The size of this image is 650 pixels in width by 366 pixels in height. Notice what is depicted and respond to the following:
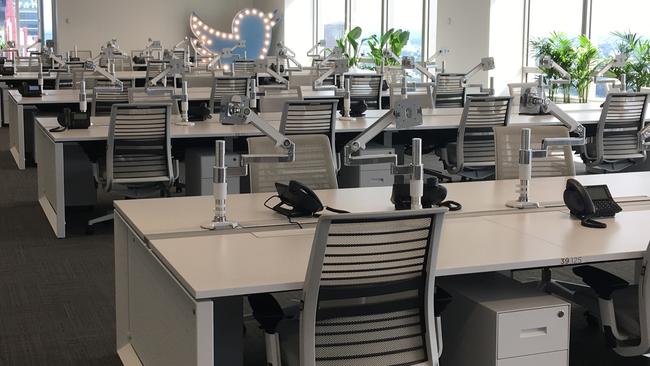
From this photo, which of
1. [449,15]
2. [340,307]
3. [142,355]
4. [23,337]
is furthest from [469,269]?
[449,15]

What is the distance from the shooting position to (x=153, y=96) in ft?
23.8

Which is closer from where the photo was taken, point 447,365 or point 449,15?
point 447,365

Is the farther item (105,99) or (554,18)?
(554,18)

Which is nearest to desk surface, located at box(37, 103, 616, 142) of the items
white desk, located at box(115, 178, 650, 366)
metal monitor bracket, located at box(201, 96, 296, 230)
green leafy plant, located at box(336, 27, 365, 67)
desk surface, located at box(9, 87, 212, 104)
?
desk surface, located at box(9, 87, 212, 104)

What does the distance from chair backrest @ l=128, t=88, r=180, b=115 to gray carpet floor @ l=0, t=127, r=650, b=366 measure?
88cm

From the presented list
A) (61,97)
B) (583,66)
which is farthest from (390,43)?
(61,97)

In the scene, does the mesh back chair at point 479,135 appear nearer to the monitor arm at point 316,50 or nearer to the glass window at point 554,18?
the glass window at point 554,18

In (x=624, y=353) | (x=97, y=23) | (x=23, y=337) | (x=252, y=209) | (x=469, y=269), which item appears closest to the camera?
(x=469, y=269)

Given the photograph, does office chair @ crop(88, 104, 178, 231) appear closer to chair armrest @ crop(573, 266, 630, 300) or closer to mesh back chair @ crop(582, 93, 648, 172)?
mesh back chair @ crop(582, 93, 648, 172)

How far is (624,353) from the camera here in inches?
118

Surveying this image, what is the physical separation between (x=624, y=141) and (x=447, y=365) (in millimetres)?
4121

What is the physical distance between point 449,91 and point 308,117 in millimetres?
3631

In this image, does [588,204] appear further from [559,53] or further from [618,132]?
[559,53]

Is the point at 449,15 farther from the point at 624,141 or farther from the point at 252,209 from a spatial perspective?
the point at 252,209
